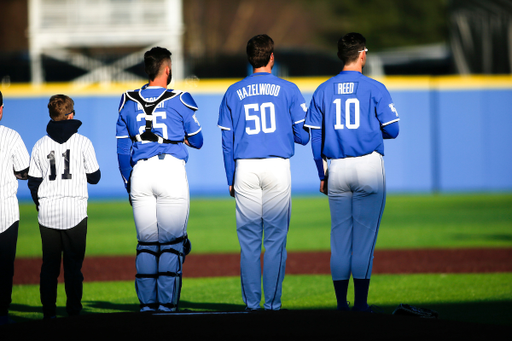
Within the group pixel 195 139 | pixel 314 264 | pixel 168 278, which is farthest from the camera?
pixel 314 264

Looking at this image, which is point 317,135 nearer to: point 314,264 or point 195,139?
point 195,139

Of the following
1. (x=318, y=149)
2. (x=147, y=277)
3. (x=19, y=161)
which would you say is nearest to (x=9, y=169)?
(x=19, y=161)

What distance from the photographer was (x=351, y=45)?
4.93m

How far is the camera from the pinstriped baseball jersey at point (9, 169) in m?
4.79

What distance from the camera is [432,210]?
54.8 ft

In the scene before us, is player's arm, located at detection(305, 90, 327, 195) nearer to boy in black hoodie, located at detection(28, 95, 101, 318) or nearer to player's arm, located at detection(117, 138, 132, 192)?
player's arm, located at detection(117, 138, 132, 192)

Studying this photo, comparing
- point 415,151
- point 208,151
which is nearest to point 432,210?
point 415,151

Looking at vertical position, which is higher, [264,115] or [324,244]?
[264,115]

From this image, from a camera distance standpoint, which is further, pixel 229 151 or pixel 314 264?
pixel 314 264

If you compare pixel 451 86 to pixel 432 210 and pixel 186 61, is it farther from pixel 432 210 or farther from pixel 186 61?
pixel 186 61

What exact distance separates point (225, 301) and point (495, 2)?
21345 millimetres

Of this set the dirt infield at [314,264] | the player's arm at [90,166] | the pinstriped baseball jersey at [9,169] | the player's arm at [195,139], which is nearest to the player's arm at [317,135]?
the player's arm at [195,139]

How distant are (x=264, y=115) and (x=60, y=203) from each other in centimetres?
180

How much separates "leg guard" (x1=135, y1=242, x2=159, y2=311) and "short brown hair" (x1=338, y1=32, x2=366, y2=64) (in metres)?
2.25
